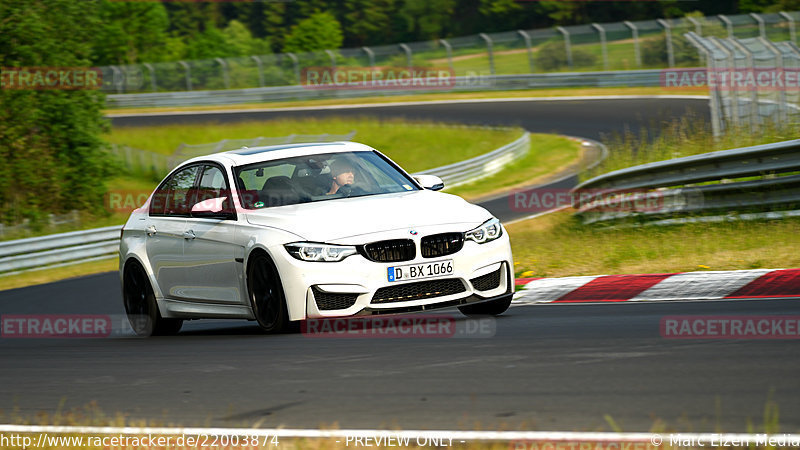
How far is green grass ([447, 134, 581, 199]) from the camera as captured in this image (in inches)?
1049

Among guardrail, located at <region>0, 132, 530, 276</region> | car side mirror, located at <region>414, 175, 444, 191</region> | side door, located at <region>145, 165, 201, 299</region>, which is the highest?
car side mirror, located at <region>414, 175, 444, 191</region>

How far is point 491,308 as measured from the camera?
8.41 m

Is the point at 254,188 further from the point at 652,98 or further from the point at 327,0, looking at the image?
the point at 327,0

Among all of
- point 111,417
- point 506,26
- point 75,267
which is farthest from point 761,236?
point 506,26

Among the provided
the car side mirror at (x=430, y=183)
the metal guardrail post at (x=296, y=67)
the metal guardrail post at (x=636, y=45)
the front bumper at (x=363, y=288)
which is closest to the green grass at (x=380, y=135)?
the metal guardrail post at (x=296, y=67)

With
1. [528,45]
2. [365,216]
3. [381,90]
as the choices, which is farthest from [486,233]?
[381,90]

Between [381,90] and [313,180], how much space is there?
40.5 metres

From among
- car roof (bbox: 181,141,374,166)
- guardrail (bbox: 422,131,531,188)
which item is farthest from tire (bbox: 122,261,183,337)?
guardrail (bbox: 422,131,531,188)

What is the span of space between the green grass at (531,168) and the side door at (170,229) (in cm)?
1656

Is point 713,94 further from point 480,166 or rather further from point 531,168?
point 480,166

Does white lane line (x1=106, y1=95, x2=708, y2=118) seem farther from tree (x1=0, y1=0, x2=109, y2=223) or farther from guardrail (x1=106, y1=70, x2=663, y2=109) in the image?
tree (x1=0, y1=0, x2=109, y2=223)

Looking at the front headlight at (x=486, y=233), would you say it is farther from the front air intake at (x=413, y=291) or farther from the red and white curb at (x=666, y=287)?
the red and white curb at (x=666, y=287)

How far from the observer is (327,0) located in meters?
109

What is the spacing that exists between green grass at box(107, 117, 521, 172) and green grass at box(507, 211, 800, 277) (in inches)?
777
